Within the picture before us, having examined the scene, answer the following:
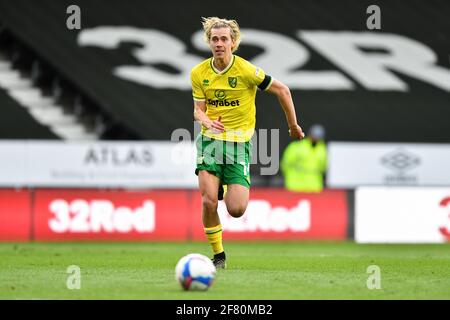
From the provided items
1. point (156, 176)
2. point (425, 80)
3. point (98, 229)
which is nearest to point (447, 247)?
point (98, 229)

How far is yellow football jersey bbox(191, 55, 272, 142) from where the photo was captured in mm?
10953

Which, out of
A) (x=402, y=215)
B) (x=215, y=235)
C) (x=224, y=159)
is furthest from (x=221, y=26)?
(x=402, y=215)

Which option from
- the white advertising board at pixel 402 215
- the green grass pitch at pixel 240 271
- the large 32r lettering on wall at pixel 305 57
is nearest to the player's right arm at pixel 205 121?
the green grass pitch at pixel 240 271

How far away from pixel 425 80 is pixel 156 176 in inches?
339

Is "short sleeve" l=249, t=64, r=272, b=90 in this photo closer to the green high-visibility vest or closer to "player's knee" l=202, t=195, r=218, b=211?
"player's knee" l=202, t=195, r=218, b=211

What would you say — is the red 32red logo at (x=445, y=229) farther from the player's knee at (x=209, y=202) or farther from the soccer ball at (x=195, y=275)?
the soccer ball at (x=195, y=275)

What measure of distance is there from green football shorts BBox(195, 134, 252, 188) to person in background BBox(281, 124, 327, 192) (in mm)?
10099

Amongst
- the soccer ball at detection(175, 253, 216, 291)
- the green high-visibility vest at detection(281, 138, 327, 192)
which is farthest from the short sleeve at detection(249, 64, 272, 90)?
the green high-visibility vest at detection(281, 138, 327, 192)

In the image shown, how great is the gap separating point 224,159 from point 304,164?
1031 cm

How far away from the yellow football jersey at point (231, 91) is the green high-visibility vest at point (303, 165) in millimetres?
10128

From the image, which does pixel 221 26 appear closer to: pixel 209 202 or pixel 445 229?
pixel 209 202

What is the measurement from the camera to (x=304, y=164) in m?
21.2

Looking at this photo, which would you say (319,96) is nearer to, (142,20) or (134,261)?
(142,20)
